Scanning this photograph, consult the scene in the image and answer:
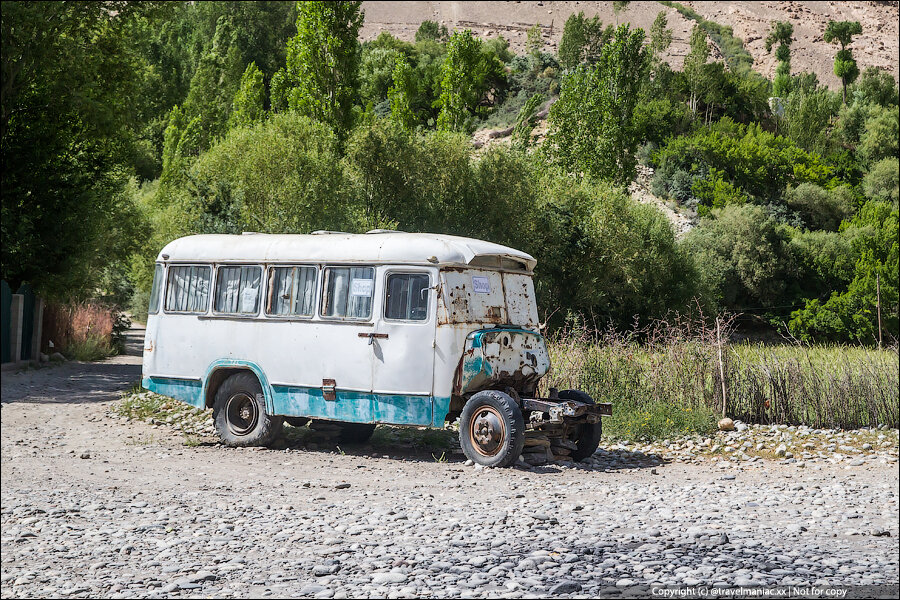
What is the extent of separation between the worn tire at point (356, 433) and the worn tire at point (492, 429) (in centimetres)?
244

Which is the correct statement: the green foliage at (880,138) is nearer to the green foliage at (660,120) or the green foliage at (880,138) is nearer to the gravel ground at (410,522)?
the green foliage at (660,120)

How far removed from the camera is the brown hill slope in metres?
154

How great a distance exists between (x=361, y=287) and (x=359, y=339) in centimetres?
69

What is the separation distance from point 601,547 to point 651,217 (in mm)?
34192

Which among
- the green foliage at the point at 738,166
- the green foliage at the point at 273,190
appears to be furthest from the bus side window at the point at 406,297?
the green foliage at the point at 738,166

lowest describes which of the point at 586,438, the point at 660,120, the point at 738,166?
the point at 586,438

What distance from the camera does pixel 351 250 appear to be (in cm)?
1138

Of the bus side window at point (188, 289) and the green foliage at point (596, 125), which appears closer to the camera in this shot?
the bus side window at point (188, 289)

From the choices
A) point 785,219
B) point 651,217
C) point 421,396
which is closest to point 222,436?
point 421,396

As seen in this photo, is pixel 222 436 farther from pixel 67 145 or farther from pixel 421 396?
pixel 67 145

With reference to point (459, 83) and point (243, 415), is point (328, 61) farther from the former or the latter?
point (243, 415)

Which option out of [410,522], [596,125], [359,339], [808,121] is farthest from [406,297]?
[808,121]

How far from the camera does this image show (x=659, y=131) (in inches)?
3014

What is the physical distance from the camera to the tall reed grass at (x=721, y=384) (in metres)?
13.8
